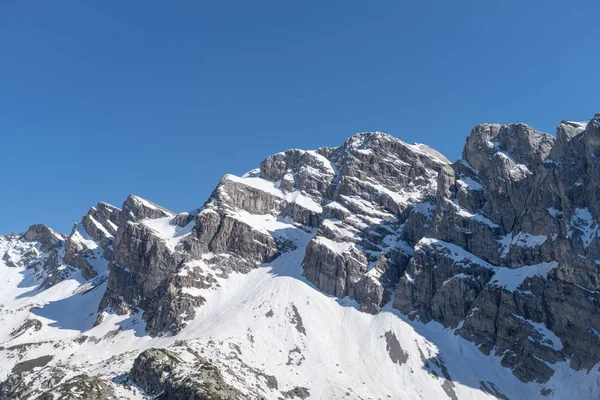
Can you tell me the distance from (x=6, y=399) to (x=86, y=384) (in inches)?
1455

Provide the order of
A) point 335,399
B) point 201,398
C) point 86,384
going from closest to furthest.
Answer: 1. point 201,398
2. point 86,384
3. point 335,399

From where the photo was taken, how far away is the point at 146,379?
186875mm

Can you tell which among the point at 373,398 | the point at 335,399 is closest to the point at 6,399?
the point at 335,399

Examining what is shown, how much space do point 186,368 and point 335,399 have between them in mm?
49158

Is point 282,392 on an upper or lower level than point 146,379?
lower

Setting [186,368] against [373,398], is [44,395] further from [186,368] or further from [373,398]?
[373,398]

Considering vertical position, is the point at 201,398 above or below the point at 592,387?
above

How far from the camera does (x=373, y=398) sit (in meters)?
200

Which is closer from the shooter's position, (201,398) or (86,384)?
(201,398)

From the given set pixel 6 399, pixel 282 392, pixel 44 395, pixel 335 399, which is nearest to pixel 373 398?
pixel 335 399

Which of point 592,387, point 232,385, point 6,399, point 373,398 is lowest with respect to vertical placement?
point 592,387

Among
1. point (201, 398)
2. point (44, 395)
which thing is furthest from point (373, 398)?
point (44, 395)

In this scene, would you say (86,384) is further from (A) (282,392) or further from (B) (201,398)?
(A) (282,392)

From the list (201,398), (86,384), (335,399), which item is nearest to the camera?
(201,398)
